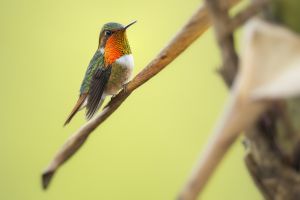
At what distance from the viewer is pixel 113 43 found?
95cm

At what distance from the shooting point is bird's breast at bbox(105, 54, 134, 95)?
3.16 feet

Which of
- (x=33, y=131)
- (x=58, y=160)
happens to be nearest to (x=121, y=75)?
(x=58, y=160)

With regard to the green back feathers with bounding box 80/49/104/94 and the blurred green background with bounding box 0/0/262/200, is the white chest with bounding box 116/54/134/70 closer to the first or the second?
the green back feathers with bounding box 80/49/104/94

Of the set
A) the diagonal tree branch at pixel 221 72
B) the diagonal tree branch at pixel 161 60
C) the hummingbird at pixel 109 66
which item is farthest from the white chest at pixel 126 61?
the diagonal tree branch at pixel 221 72

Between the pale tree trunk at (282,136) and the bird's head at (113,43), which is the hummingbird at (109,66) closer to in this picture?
the bird's head at (113,43)

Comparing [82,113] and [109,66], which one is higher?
[109,66]

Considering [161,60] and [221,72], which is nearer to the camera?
[221,72]

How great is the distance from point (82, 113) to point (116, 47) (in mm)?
761

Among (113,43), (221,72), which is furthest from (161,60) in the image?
(113,43)

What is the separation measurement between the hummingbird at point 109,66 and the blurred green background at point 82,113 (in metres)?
0.63

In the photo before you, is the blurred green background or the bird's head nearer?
the bird's head

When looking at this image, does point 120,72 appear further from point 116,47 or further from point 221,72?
point 221,72

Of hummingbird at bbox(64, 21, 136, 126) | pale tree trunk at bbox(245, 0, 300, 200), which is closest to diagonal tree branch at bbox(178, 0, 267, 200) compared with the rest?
pale tree trunk at bbox(245, 0, 300, 200)

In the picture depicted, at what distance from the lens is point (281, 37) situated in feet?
0.76
